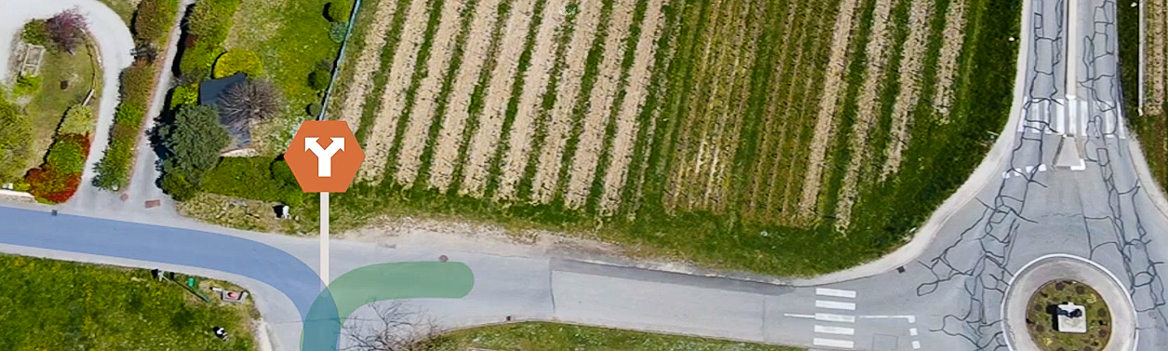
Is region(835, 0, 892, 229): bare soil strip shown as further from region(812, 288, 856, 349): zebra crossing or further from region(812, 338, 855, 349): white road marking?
region(812, 338, 855, 349): white road marking

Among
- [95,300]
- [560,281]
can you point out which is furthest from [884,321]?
[95,300]

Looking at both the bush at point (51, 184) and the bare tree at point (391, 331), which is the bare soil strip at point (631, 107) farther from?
the bush at point (51, 184)

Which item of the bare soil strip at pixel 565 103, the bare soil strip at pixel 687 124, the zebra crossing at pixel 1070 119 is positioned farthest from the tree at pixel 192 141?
the zebra crossing at pixel 1070 119

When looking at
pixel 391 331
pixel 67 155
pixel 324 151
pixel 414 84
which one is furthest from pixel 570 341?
pixel 67 155

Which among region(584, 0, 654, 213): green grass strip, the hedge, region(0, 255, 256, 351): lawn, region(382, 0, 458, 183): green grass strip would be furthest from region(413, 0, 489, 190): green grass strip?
region(0, 255, 256, 351): lawn

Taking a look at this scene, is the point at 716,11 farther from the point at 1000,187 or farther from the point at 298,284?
the point at 298,284
